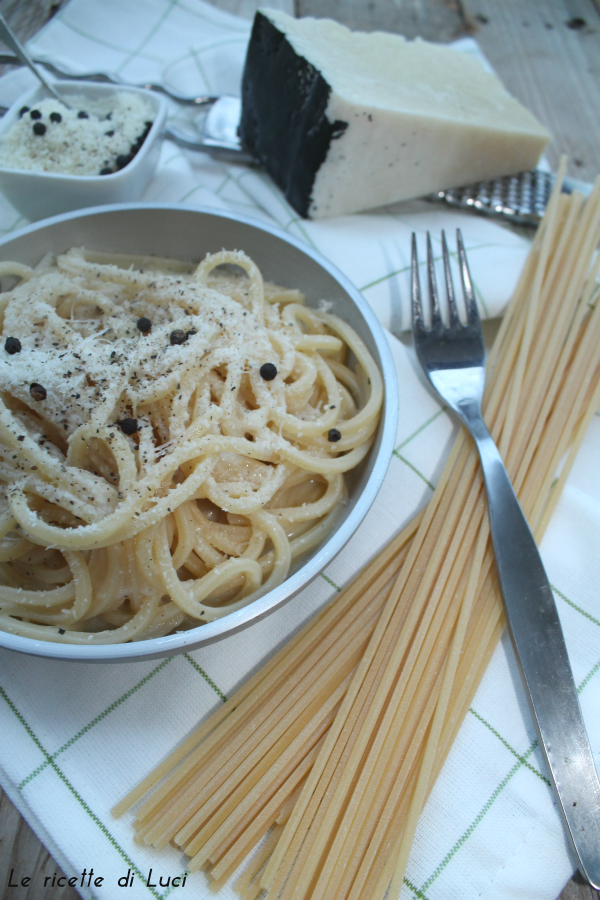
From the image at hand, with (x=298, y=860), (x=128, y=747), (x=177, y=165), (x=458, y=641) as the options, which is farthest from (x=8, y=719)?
(x=177, y=165)

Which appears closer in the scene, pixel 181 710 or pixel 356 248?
pixel 181 710

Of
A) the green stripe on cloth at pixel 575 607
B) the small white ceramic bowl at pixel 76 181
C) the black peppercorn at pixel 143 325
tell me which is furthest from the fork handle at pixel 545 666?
the small white ceramic bowl at pixel 76 181

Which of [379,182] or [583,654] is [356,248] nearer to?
[379,182]

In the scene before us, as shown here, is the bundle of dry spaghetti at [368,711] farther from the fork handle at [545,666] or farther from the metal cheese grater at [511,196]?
the metal cheese grater at [511,196]

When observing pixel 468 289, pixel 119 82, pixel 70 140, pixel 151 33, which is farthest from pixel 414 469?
pixel 151 33

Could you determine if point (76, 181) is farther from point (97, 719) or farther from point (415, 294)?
point (97, 719)

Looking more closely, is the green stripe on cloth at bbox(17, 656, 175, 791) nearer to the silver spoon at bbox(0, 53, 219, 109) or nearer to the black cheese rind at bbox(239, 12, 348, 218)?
the black cheese rind at bbox(239, 12, 348, 218)

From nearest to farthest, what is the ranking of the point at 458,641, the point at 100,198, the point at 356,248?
the point at 458,641 → the point at 100,198 → the point at 356,248
